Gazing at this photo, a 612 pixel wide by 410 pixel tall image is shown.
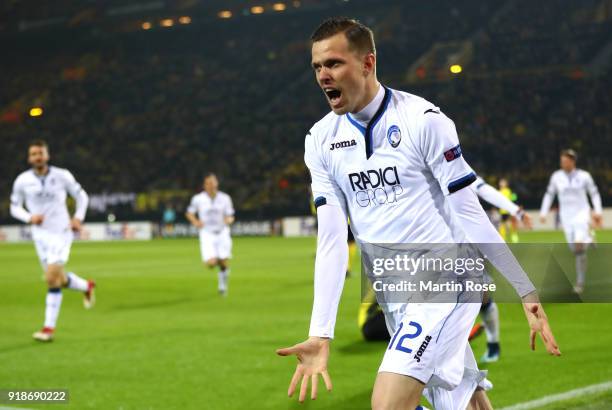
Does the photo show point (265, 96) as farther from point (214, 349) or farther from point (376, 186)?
point (376, 186)

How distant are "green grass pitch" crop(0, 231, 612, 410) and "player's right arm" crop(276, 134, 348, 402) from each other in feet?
10.5

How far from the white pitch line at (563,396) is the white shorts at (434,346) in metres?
2.84

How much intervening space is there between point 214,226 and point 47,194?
5691 millimetres

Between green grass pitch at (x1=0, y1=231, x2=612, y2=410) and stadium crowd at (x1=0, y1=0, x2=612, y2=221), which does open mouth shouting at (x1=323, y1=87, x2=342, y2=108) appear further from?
stadium crowd at (x1=0, y1=0, x2=612, y2=221)

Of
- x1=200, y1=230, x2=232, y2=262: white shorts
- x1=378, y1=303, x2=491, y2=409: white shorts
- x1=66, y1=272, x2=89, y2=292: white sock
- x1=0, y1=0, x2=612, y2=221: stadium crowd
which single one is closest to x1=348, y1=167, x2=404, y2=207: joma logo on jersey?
x1=378, y1=303, x2=491, y2=409: white shorts

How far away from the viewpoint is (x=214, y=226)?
17.3 m

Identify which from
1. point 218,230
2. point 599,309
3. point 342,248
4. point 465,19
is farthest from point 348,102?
point 465,19

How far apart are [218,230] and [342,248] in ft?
44.4

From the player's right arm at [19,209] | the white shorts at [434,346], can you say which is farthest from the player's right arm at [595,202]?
the white shorts at [434,346]

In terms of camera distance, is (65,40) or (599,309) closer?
(599,309)

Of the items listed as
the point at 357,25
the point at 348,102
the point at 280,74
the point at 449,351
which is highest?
the point at 280,74

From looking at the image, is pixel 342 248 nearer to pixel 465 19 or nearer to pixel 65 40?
pixel 465 19

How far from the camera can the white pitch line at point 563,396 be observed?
6562 mm

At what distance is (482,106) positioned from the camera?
139ft
